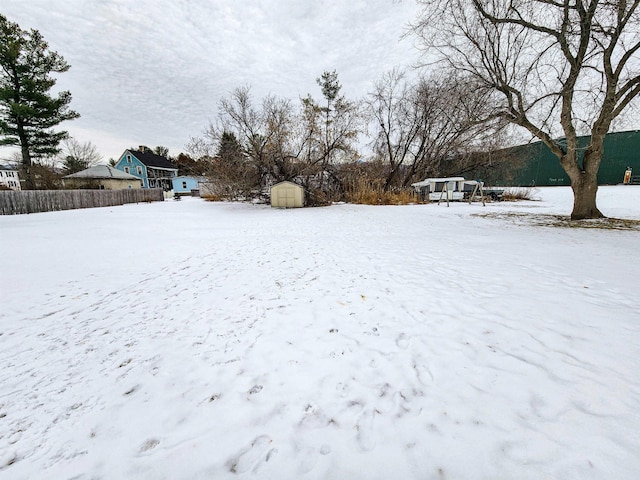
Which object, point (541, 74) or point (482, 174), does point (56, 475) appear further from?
point (482, 174)

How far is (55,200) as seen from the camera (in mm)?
15266

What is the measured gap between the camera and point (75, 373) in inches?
76.1

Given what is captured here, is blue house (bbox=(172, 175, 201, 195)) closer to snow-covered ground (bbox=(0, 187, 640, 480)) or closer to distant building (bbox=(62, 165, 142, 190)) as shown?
distant building (bbox=(62, 165, 142, 190))

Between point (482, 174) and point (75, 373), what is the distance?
30.0m

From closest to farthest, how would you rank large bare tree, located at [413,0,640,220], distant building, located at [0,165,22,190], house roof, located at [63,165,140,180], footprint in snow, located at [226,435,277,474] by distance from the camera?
footprint in snow, located at [226,435,277,474] < large bare tree, located at [413,0,640,220] < house roof, located at [63,165,140,180] < distant building, located at [0,165,22,190]

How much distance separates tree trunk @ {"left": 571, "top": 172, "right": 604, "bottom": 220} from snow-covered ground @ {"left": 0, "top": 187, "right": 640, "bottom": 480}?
5748 millimetres

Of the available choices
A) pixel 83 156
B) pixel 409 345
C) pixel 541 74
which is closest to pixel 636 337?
pixel 409 345

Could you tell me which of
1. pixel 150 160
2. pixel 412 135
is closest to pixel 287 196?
pixel 412 135

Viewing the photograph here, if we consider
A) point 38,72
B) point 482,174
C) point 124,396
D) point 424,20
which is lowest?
point 124,396

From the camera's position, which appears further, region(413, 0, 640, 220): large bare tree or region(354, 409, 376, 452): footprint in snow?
region(413, 0, 640, 220): large bare tree

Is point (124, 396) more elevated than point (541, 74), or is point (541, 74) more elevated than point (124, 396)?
point (541, 74)

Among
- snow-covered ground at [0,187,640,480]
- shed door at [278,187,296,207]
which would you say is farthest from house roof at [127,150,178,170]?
snow-covered ground at [0,187,640,480]

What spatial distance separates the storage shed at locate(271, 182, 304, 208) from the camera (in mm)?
15766

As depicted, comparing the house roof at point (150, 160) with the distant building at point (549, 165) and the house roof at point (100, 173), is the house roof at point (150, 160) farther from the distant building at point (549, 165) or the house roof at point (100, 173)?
the distant building at point (549, 165)
